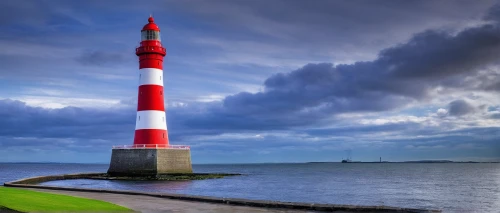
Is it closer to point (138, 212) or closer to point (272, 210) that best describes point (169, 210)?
point (138, 212)

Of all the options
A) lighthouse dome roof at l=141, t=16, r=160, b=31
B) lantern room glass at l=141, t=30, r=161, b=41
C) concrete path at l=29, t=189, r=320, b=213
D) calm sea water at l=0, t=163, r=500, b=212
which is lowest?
calm sea water at l=0, t=163, r=500, b=212

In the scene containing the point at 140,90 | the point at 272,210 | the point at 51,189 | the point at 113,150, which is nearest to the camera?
the point at 272,210

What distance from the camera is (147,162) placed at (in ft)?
166

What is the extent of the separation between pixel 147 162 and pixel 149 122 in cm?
431

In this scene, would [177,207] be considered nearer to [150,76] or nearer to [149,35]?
[150,76]

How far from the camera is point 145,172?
50688 mm

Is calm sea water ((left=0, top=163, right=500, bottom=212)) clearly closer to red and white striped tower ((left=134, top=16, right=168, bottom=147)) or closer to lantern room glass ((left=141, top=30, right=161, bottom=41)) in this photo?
red and white striped tower ((left=134, top=16, right=168, bottom=147))

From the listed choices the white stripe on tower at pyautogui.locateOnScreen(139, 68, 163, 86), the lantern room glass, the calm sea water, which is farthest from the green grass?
the lantern room glass

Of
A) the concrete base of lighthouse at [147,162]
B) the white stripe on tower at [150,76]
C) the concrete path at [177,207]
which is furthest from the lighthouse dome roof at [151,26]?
the concrete path at [177,207]

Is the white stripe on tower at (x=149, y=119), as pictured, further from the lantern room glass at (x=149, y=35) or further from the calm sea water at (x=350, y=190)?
the lantern room glass at (x=149, y=35)

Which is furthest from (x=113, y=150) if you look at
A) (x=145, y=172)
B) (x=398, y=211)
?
(x=398, y=211)

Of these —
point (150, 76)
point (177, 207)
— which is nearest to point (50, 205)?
point (177, 207)

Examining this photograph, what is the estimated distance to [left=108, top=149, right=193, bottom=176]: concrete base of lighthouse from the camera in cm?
5044

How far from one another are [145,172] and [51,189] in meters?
21.7
